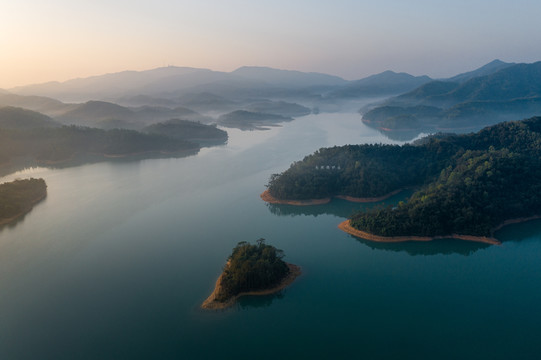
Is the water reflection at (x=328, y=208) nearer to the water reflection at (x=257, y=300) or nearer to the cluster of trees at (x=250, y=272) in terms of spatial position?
the cluster of trees at (x=250, y=272)

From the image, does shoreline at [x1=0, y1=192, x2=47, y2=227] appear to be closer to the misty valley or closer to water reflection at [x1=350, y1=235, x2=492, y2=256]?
the misty valley

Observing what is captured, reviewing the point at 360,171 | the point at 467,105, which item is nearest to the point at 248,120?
the point at 467,105

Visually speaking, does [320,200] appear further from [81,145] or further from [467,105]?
[467,105]

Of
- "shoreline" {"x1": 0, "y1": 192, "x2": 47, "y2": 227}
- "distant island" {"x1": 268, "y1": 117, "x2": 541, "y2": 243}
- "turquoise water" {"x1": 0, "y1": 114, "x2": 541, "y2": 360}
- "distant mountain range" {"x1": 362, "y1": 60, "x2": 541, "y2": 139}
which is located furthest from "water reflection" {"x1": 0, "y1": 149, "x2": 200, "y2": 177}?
"distant mountain range" {"x1": 362, "y1": 60, "x2": 541, "y2": 139}

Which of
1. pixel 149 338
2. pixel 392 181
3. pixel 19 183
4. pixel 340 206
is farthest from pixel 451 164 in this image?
pixel 19 183

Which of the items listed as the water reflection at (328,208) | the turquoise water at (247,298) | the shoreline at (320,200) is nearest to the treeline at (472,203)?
the turquoise water at (247,298)
